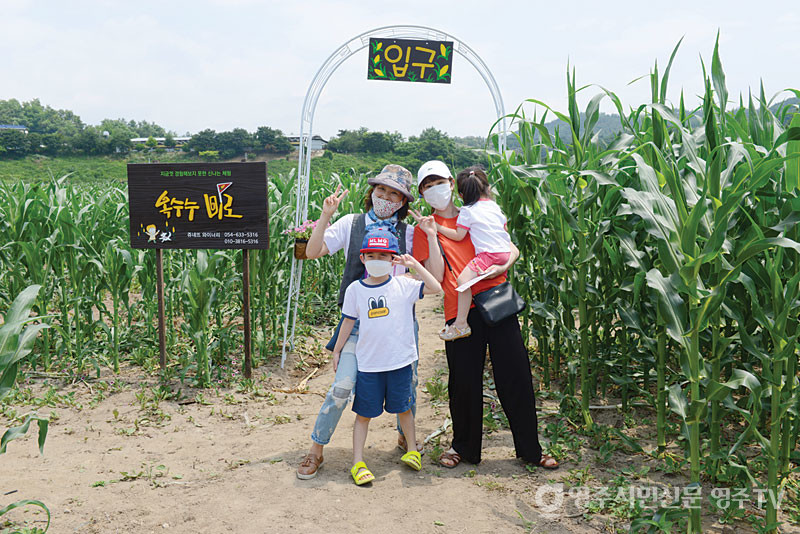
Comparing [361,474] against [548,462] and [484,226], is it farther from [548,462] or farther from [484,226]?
[484,226]

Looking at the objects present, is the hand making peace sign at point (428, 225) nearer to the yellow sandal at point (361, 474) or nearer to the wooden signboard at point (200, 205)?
the yellow sandal at point (361, 474)

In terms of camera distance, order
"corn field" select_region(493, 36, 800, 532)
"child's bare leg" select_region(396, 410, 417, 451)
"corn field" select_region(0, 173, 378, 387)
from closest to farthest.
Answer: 1. "corn field" select_region(493, 36, 800, 532)
2. "child's bare leg" select_region(396, 410, 417, 451)
3. "corn field" select_region(0, 173, 378, 387)

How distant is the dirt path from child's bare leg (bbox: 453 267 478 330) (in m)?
0.87

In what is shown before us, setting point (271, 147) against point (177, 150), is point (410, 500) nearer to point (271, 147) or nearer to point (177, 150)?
point (271, 147)

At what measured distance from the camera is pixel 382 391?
2.88 meters

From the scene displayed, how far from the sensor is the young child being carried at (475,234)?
2822 millimetres

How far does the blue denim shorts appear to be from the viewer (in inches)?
111

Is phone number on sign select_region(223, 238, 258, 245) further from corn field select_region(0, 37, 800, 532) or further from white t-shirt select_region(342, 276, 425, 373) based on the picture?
white t-shirt select_region(342, 276, 425, 373)

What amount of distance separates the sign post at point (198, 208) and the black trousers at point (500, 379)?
2.23 metres

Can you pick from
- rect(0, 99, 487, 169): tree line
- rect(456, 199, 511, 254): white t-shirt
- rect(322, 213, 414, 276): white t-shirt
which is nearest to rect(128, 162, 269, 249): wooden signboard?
rect(322, 213, 414, 276): white t-shirt

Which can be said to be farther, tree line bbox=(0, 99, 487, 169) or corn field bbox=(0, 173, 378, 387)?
tree line bbox=(0, 99, 487, 169)

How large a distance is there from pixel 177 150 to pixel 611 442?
52.9 meters

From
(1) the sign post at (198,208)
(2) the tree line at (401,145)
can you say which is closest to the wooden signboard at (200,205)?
(1) the sign post at (198,208)

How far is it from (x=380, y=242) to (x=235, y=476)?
162 cm
